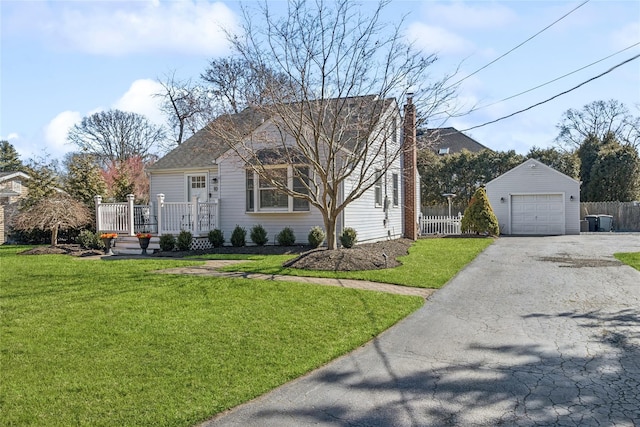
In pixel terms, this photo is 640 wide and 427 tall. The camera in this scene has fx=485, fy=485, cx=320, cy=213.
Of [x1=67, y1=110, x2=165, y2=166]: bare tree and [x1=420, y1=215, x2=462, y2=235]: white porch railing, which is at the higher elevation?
[x1=67, y1=110, x2=165, y2=166]: bare tree

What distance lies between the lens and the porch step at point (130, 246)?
1670 cm

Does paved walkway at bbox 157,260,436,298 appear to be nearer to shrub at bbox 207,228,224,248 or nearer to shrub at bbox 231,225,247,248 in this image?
shrub at bbox 231,225,247,248

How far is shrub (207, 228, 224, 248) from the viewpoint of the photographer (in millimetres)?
16781

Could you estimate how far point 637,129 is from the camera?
4416 centimetres

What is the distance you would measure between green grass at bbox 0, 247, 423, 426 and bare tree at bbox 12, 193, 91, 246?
28.1 feet

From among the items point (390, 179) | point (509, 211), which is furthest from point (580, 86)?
point (509, 211)

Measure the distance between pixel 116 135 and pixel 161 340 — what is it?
146 feet

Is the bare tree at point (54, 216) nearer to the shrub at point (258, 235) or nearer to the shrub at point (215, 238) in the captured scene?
the shrub at point (215, 238)

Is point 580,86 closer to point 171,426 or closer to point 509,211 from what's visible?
point 171,426

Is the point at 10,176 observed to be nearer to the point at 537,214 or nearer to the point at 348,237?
the point at 348,237

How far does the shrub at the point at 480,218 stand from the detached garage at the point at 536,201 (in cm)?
406

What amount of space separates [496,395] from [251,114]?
12586 mm

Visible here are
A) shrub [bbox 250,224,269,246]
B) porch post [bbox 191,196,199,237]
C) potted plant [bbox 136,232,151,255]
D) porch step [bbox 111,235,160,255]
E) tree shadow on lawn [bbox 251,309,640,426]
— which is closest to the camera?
tree shadow on lawn [bbox 251,309,640,426]

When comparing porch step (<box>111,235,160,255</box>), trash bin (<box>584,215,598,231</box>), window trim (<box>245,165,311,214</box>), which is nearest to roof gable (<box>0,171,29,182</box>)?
porch step (<box>111,235,160,255</box>)
